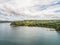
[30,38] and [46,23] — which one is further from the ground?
[46,23]

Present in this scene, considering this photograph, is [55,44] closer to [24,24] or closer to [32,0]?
[32,0]

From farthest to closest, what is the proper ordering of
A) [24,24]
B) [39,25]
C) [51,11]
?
[24,24] < [39,25] < [51,11]

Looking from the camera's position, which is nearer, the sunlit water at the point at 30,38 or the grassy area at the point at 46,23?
the sunlit water at the point at 30,38

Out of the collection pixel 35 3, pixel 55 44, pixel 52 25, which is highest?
pixel 35 3

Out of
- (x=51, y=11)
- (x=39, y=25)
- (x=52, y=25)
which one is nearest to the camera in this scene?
(x=51, y=11)

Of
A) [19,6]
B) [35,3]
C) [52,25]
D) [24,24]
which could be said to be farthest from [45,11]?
[24,24]

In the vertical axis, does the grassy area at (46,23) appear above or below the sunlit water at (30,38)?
above

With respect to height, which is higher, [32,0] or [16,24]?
[32,0]

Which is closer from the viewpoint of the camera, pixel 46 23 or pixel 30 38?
pixel 30 38

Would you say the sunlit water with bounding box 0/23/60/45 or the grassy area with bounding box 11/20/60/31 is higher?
the grassy area with bounding box 11/20/60/31

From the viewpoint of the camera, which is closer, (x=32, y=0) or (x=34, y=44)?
(x=34, y=44)

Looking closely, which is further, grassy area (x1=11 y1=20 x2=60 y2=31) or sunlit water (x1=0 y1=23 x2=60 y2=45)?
grassy area (x1=11 y1=20 x2=60 y2=31)
